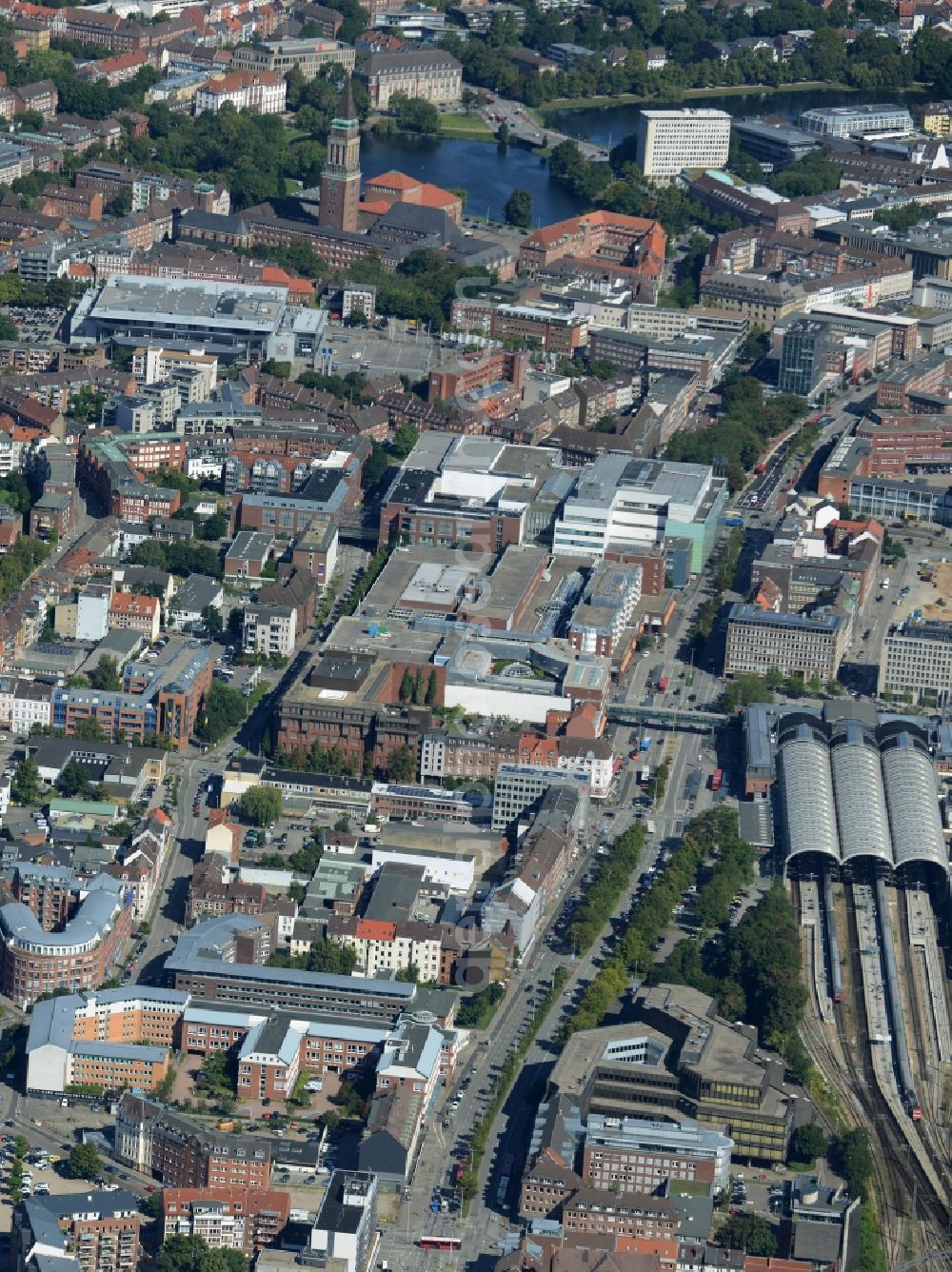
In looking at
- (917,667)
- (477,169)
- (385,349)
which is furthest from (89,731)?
(477,169)

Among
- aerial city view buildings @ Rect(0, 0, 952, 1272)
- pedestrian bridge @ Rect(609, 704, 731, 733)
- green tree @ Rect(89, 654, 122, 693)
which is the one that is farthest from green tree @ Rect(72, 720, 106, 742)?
pedestrian bridge @ Rect(609, 704, 731, 733)

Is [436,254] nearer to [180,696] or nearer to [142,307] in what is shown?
[142,307]

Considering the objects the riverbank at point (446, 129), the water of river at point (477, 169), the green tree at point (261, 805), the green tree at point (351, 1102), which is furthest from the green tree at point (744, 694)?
the riverbank at point (446, 129)

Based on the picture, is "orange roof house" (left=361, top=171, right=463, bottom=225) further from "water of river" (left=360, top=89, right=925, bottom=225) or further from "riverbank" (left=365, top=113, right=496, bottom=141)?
"riverbank" (left=365, top=113, right=496, bottom=141)

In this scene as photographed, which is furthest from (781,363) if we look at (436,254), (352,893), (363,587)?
(352,893)

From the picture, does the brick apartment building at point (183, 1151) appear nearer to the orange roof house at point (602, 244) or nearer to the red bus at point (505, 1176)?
the red bus at point (505, 1176)
